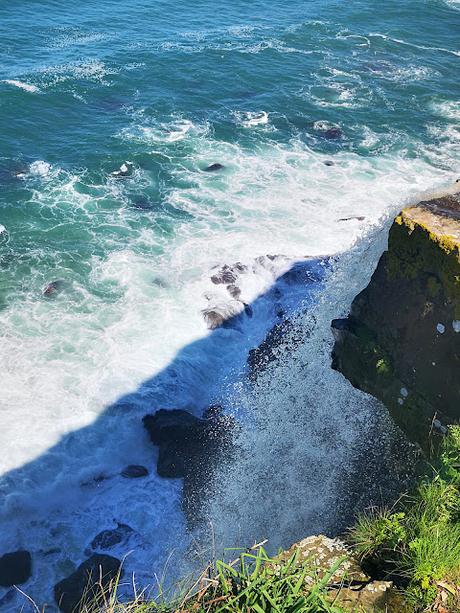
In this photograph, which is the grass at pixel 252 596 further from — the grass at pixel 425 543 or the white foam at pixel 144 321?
the white foam at pixel 144 321

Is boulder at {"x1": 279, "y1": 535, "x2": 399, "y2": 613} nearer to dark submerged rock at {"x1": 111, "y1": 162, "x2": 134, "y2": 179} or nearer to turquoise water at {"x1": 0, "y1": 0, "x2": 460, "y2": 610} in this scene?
turquoise water at {"x1": 0, "y1": 0, "x2": 460, "y2": 610}

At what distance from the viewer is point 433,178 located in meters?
34.9

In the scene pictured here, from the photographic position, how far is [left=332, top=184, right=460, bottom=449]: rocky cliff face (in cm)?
1361

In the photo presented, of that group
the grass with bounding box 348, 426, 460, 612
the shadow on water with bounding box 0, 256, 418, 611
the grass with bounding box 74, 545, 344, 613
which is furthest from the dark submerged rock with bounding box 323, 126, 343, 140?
the grass with bounding box 74, 545, 344, 613

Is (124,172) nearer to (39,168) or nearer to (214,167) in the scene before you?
(39,168)

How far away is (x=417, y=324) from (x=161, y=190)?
75.1 feet

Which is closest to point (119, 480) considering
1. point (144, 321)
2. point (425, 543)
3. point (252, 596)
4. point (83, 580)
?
point (83, 580)

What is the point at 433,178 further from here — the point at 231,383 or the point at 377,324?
the point at 377,324

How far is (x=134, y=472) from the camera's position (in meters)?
20.9

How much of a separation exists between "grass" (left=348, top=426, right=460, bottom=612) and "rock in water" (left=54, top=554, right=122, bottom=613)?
10.3m

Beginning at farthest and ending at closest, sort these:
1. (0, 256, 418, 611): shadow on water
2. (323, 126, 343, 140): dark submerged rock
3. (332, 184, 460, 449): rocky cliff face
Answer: (323, 126, 343, 140): dark submerged rock < (0, 256, 418, 611): shadow on water < (332, 184, 460, 449): rocky cliff face

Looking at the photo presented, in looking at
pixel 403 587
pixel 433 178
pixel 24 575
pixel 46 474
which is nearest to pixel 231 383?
pixel 46 474

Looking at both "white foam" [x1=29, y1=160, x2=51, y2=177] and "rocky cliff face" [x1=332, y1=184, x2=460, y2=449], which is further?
"white foam" [x1=29, y1=160, x2=51, y2=177]

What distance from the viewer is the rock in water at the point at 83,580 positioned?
56.1 feet
